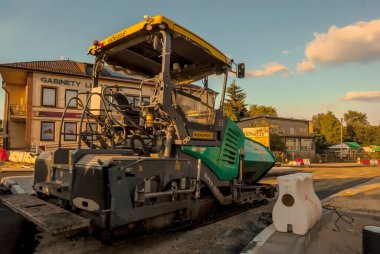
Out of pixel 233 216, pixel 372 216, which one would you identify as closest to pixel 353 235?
pixel 372 216

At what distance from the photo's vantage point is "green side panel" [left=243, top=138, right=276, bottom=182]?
6926mm

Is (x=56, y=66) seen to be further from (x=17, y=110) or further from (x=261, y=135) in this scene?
(x=261, y=135)

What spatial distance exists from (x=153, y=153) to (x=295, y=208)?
2530 millimetres

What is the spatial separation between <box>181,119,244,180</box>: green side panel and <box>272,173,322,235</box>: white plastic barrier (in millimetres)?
1237

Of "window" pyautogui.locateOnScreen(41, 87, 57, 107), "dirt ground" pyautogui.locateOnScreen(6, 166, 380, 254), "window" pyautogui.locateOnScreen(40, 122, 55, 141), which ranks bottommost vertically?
"dirt ground" pyautogui.locateOnScreen(6, 166, 380, 254)

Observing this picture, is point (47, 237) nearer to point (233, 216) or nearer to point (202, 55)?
point (233, 216)

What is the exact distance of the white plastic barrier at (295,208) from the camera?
466 centimetres

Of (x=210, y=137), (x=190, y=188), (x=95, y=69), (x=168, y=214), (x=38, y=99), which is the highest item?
(x=38, y=99)

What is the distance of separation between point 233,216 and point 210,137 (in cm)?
→ 185

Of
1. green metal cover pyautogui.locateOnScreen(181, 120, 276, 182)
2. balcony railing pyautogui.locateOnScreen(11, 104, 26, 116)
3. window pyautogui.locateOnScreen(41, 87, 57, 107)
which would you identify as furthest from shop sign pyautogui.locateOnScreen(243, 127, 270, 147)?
balcony railing pyautogui.locateOnScreen(11, 104, 26, 116)

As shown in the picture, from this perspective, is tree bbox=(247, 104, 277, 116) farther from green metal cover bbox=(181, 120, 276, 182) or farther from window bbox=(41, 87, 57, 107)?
green metal cover bbox=(181, 120, 276, 182)

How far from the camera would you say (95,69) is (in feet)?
21.9

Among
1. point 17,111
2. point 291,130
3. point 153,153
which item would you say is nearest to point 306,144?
point 291,130

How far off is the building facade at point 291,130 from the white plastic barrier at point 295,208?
115ft
